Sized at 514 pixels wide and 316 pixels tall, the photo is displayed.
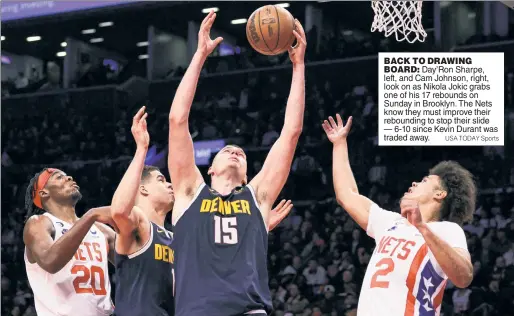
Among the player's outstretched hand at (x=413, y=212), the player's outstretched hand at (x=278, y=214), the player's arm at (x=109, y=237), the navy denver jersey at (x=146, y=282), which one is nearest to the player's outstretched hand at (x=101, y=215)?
the navy denver jersey at (x=146, y=282)

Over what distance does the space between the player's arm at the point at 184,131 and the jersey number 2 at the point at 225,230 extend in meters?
0.25

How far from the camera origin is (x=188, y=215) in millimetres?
4820

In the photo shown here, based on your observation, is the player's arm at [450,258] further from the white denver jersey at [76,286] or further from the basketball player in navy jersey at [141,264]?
the white denver jersey at [76,286]

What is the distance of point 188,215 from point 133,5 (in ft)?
47.5

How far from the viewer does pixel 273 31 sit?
18.2 feet

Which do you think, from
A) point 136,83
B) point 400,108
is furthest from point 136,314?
point 136,83

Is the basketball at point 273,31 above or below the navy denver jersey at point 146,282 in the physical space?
above

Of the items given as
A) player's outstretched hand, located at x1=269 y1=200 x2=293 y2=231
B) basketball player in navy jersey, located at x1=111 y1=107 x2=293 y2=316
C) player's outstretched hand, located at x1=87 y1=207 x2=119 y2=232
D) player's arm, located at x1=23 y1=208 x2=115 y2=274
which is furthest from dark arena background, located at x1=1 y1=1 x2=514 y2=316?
player's outstretched hand, located at x1=87 y1=207 x2=119 y2=232

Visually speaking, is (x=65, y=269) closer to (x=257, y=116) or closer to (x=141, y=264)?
(x=141, y=264)

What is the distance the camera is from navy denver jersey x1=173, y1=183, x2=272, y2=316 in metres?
4.61

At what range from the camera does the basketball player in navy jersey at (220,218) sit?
4.64 metres

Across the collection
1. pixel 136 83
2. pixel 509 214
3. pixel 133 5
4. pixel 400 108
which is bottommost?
pixel 509 214

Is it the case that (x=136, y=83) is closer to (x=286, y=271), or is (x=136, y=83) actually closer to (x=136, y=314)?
(x=286, y=271)

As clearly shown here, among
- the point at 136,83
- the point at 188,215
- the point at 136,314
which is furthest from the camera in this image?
the point at 136,83
